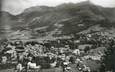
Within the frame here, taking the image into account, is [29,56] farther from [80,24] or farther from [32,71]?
[80,24]

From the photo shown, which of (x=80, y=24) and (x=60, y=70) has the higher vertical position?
(x=60, y=70)

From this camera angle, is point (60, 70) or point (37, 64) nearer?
point (60, 70)

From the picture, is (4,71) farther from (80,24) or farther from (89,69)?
(80,24)

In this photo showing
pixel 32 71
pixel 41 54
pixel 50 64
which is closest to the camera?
pixel 32 71

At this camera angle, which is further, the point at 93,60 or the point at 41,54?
the point at 41,54

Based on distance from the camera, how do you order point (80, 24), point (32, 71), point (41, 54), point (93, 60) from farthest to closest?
point (80, 24)
point (41, 54)
point (93, 60)
point (32, 71)

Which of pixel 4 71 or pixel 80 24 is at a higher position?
pixel 4 71

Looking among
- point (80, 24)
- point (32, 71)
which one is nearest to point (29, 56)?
point (32, 71)

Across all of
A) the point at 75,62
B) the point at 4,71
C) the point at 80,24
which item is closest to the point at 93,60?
the point at 75,62

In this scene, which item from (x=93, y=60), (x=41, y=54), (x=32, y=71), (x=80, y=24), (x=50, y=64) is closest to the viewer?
(x=32, y=71)
